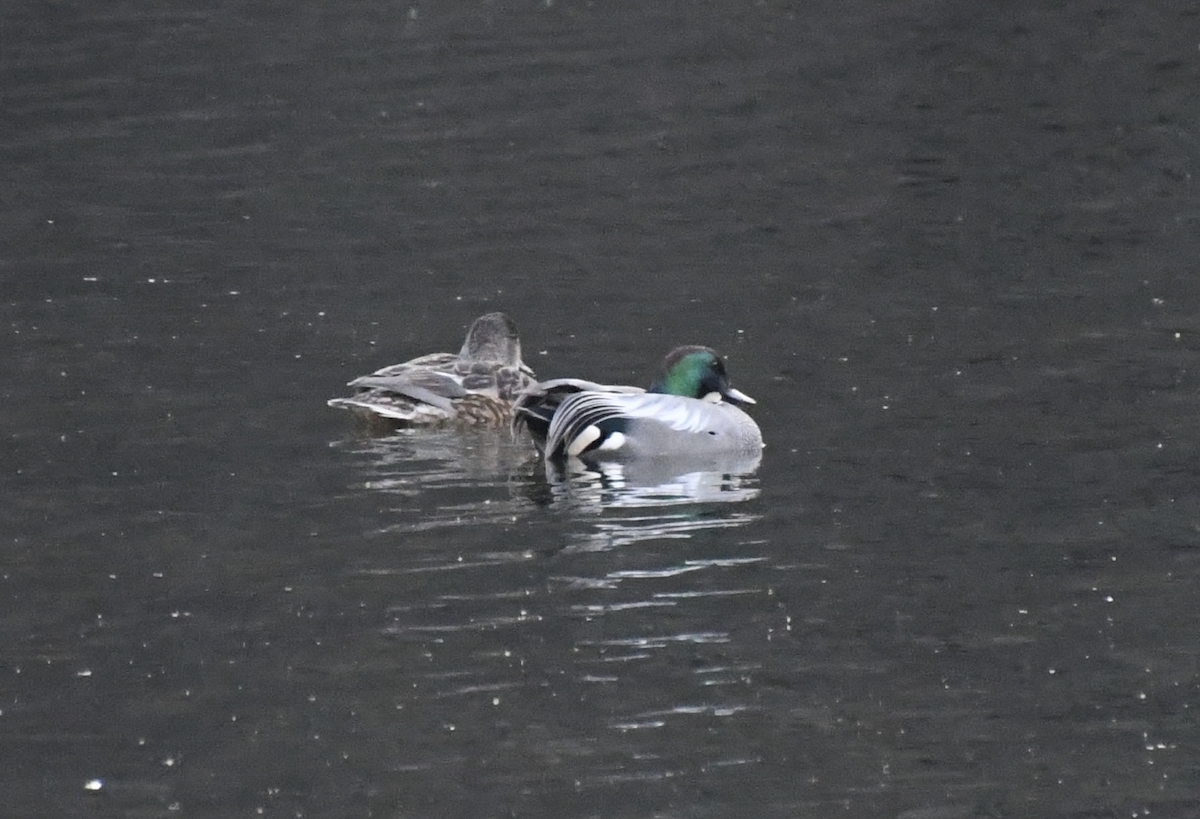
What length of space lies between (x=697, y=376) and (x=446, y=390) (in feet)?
5.06

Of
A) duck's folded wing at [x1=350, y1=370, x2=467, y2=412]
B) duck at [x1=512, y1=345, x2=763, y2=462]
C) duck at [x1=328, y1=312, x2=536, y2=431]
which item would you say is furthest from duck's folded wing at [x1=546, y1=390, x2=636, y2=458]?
duck's folded wing at [x1=350, y1=370, x2=467, y2=412]

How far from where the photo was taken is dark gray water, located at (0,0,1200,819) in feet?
27.7

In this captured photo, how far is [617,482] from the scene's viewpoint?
40.9ft

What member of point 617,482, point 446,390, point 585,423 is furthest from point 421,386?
point 617,482

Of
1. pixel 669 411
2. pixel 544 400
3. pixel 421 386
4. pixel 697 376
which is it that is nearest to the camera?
pixel 669 411

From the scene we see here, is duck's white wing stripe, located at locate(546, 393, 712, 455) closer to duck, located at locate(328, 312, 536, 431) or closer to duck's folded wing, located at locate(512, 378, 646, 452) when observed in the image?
duck's folded wing, located at locate(512, 378, 646, 452)

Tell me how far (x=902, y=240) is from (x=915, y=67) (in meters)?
8.00

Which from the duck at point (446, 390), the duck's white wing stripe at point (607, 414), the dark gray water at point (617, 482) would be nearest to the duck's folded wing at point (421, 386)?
the duck at point (446, 390)

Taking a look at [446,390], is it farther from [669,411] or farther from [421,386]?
[669,411]

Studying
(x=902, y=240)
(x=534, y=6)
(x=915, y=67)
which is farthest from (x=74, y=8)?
(x=902, y=240)

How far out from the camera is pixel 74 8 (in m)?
31.8

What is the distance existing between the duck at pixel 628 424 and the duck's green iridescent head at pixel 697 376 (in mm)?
181

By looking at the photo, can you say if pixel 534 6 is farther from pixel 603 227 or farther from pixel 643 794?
pixel 643 794

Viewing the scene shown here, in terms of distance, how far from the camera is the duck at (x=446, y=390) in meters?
13.8
